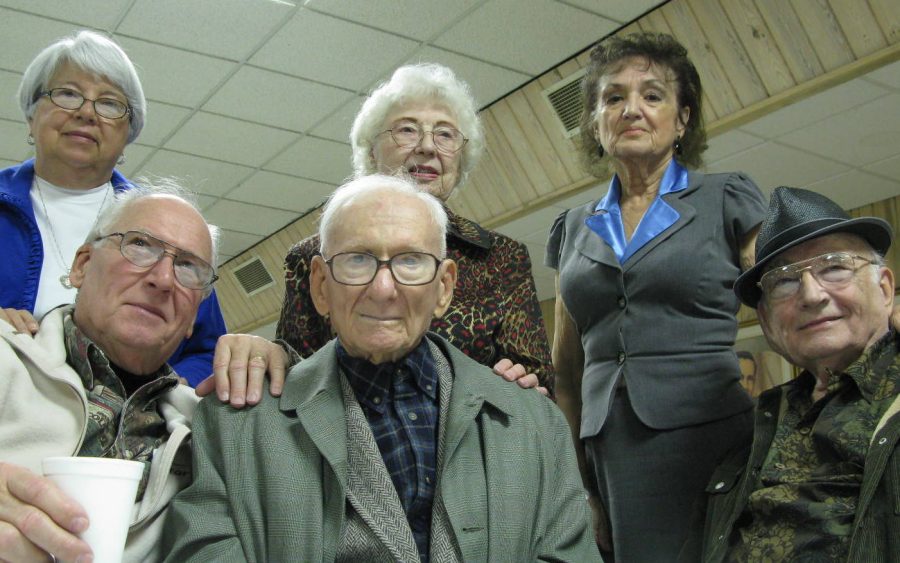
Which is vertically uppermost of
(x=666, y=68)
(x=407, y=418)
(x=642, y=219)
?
(x=666, y=68)

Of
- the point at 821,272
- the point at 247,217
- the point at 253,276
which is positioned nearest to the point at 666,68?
the point at 821,272

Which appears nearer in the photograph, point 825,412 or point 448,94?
point 825,412

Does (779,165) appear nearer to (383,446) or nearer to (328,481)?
(383,446)

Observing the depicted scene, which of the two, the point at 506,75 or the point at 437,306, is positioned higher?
the point at 506,75

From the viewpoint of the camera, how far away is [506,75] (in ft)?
16.4

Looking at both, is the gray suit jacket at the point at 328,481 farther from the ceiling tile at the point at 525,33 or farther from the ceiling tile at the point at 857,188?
the ceiling tile at the point at 857,188

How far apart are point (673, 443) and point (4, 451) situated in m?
1.44

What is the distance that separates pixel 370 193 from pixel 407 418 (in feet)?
1.47

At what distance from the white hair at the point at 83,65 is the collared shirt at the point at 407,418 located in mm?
1127

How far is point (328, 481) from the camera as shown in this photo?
153 centimetres

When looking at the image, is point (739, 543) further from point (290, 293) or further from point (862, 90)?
point (862, 90)

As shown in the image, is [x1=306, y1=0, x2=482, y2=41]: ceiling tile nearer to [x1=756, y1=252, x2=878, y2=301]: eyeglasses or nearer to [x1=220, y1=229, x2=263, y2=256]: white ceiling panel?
[x1=756, y1=252, x2=878, y2=301]: eyeglasses

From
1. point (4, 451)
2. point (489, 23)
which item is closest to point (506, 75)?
point (489, 23)

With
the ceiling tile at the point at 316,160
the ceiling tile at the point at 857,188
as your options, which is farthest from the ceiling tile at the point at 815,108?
the ceiling tile at the point at 316,160
